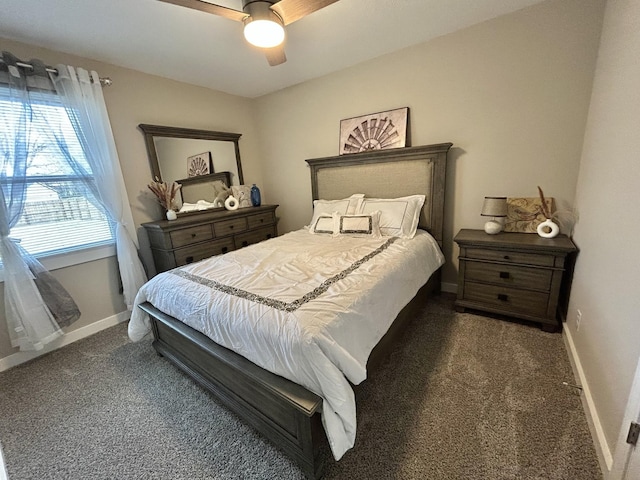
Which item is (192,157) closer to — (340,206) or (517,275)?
(340,206)

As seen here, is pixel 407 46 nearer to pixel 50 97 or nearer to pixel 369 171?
pixel 369 171

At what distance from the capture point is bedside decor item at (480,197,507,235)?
2307 mm

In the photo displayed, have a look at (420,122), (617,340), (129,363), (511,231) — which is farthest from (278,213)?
(617,340)

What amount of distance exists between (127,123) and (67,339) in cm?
217

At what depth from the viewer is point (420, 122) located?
2.74 metres

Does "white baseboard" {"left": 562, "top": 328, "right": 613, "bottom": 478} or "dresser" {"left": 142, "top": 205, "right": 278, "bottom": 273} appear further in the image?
"dresser" {"left": 142, "top": 205, "right": 278, "bottom": 273}

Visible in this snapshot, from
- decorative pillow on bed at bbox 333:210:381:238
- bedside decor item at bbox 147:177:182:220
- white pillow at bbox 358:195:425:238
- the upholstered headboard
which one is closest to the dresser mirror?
bedside decor item at bbox 147:177:182:220

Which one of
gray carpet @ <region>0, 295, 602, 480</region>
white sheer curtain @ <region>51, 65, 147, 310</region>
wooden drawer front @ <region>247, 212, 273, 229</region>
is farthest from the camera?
wooden drawer front @ <region>247, 212, 273, 229</region>

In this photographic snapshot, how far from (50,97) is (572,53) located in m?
4.23

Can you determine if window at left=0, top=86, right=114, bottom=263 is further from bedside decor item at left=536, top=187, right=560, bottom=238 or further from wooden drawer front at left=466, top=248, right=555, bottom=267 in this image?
bedside decor item at left=536, top=187, right=560, bottom=238

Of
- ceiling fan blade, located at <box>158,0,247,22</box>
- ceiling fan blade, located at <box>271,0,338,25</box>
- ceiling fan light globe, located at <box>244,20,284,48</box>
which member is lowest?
ceiling fan light globe, located at <box>244,20,284,48</box>

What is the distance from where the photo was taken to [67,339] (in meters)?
2.42

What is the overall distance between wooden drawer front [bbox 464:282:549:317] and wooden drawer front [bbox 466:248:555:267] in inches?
9.7

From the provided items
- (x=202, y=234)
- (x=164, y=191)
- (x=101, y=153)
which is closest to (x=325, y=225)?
(x=202, y=234)
